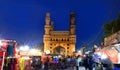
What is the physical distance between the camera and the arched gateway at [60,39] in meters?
140

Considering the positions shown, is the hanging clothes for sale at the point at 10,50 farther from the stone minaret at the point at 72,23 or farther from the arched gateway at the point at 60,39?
the stone minaret at the point at 72,23

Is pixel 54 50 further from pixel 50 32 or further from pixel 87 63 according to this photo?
pixel 87 63

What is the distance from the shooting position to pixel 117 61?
20.3 metres

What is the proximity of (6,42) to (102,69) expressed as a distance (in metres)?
5.49

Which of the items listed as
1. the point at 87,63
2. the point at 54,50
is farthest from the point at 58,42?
the point at 87,63

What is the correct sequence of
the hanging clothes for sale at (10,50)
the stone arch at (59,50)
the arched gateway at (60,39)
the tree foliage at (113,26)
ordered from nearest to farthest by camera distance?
the hanging clothes for sale at (10,50) < the tree foliage at (113,26) < the arched gateway at (60,39) < the stone arch at (59,50)

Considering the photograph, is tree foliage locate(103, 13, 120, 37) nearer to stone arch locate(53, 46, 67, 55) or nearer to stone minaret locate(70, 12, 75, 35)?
stone minaret locate(70, 12, 75, 35)

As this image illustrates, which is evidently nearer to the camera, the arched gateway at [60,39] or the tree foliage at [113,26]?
the tree foliage at [113,26]

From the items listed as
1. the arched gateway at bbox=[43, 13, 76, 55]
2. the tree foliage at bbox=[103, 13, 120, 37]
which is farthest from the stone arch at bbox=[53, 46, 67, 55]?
the tree foliage at bbox=[103, 13, 120, 37]

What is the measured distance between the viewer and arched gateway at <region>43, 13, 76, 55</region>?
139625 millimetres

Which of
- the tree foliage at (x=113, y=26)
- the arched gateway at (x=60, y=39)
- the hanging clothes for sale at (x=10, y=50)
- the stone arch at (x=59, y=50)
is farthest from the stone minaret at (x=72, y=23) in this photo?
the hanging clothes for sale at (x=10, y=50)

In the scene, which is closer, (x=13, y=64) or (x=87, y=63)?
(x=13, y=64)

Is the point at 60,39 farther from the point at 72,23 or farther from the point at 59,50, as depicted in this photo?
the point at 72,23

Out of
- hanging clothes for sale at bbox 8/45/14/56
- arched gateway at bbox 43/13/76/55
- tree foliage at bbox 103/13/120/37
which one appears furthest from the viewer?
arched gateway at bbox 43/13/76/55
